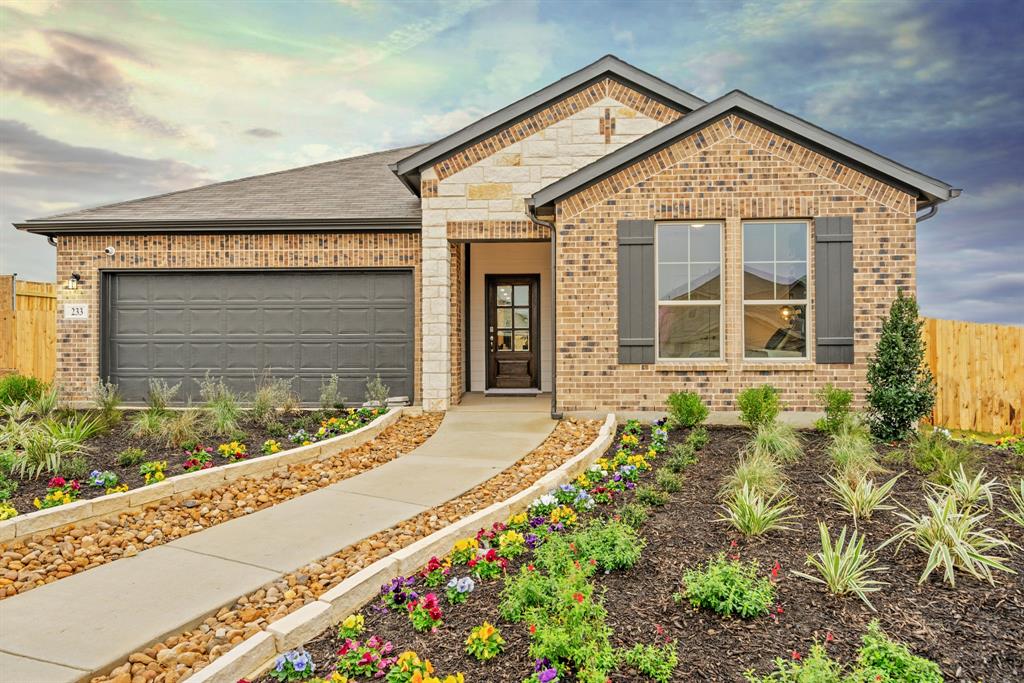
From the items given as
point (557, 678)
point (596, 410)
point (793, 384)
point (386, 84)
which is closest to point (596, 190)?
point (596, 410)

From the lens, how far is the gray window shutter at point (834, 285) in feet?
28.7

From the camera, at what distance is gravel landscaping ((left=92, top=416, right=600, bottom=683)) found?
3400 mm

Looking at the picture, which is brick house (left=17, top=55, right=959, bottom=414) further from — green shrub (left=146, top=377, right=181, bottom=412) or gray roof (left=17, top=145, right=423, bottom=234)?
green shrub (left=146, top=377, right=181, bottom=412)

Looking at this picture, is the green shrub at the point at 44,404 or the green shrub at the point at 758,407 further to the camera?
the green shrub at the point at 44,404

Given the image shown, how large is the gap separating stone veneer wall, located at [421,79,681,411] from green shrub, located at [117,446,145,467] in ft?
14.6

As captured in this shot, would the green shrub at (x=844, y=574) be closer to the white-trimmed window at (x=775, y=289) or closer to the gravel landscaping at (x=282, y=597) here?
the gravel landscaping at (x=282, y=597)

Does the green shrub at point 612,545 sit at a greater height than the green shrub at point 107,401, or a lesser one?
lesser

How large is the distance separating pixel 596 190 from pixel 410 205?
3928 mm

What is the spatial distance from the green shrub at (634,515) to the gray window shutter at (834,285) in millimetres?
5389

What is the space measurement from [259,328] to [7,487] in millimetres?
5594

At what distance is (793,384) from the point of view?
890 centimetres

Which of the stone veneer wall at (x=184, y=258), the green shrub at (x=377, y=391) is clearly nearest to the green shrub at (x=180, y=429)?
the green shrub at (x=377, y=391)

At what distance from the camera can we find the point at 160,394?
10.0 meters

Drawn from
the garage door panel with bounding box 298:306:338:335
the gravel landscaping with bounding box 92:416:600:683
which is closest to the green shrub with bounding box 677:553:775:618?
the gravel landscaping with bounding box 92:416:600:683
